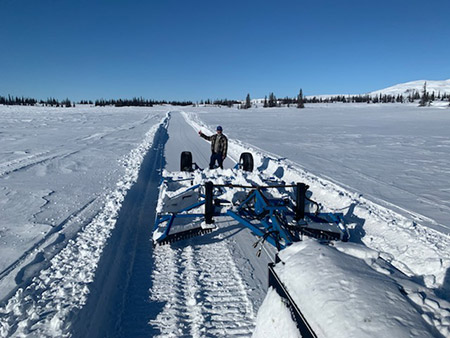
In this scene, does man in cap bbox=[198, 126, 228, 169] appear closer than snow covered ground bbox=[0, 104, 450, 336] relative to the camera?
No

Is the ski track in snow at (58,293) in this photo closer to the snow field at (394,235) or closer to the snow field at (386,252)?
the snow field at (386,252)

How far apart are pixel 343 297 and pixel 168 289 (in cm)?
210

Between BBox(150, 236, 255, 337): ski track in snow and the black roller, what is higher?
the black roller

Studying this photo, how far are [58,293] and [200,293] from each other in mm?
1457

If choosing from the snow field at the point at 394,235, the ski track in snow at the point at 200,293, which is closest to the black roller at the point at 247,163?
the snow field at the point at 394,235

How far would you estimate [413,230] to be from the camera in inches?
177

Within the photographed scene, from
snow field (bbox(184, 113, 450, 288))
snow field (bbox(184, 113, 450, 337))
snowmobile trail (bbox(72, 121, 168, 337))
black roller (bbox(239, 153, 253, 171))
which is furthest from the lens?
black roller (bbox(239, 153, 253, 171))

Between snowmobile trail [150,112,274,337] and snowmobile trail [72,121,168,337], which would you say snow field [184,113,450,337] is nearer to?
snowmobile trail [150,112,274,337]

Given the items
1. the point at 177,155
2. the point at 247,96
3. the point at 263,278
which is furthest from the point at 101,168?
the point at 247,96

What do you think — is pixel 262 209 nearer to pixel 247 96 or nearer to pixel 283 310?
pixel 283 310

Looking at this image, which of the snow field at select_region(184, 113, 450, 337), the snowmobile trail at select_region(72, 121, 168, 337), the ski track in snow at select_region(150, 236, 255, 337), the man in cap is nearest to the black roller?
the man in cap

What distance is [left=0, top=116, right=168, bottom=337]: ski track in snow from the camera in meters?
2.53

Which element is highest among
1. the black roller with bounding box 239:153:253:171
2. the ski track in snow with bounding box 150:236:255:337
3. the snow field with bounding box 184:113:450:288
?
the black roller with bounding box 239:153:253:171

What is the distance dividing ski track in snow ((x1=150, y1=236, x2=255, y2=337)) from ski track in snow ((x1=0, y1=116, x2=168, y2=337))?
2.51ft
